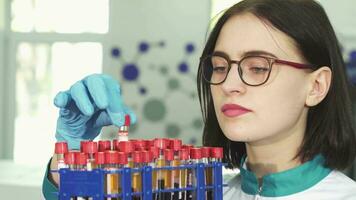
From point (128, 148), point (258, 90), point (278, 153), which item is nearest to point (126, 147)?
point (128, 148)

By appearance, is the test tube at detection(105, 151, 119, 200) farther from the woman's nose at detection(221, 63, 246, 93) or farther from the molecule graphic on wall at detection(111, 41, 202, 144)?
the molecule graphic on wall at detection(111, 41, 202, 144)

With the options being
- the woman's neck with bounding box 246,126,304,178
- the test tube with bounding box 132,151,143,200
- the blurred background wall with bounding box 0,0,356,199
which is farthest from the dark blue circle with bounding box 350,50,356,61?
the test tube with bounding box 132,151,143,200

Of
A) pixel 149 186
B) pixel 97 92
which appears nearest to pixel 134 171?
pixel 149 186

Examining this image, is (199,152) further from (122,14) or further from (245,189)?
(122,14)

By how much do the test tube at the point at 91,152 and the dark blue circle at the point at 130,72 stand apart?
2.78 m

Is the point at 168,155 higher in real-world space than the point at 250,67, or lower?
lower

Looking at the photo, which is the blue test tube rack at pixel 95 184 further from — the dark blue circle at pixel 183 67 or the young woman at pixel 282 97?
the dark blue circle at pixel 183 67

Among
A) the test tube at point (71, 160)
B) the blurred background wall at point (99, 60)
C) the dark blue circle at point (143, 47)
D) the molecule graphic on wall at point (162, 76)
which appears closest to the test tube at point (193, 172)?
the test tube at point (71, 160)

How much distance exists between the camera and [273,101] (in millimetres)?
1193

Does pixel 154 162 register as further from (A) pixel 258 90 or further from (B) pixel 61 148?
(A) pixel 258 90

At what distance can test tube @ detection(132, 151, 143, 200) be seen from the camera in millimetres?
889

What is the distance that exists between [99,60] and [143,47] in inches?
13.3

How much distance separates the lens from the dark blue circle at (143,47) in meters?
3.66

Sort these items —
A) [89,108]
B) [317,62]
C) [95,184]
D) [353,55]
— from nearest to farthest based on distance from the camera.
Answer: [95,184], [89,108], [317,62], [353,55]
